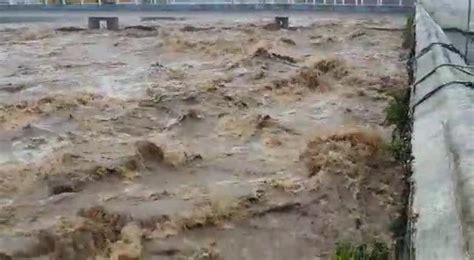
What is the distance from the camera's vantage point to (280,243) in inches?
185

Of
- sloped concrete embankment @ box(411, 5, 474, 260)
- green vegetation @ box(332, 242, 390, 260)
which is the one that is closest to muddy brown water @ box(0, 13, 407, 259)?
green vegetation @ box(332, 242, 390, 260)

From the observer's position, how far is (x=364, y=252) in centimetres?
398

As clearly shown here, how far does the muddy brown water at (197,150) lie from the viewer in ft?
15.7

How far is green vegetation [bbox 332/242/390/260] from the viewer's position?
3.90 meters

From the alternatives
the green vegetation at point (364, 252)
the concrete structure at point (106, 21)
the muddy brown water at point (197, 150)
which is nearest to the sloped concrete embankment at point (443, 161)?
the green vegetation at point (364, 252)

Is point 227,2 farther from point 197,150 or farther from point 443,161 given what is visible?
point 443,161

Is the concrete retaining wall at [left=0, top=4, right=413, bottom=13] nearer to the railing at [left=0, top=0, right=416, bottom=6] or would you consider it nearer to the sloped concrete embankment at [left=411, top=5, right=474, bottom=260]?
the railing at [left=0, top=0, right=416, bottom=6]

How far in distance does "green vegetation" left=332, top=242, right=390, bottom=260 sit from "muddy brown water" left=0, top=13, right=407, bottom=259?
0.63 ft

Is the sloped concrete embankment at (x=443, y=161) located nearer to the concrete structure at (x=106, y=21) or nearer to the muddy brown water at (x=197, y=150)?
the muddy brown water at (x=197, y=150)

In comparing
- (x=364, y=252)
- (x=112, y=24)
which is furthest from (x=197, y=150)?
(x=112, y=24)

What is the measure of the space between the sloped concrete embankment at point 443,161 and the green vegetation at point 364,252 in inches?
17.2

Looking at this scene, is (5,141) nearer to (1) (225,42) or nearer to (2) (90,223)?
(2) (90,223)

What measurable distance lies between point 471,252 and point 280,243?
6.68 ft

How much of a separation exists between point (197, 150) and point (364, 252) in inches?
114
